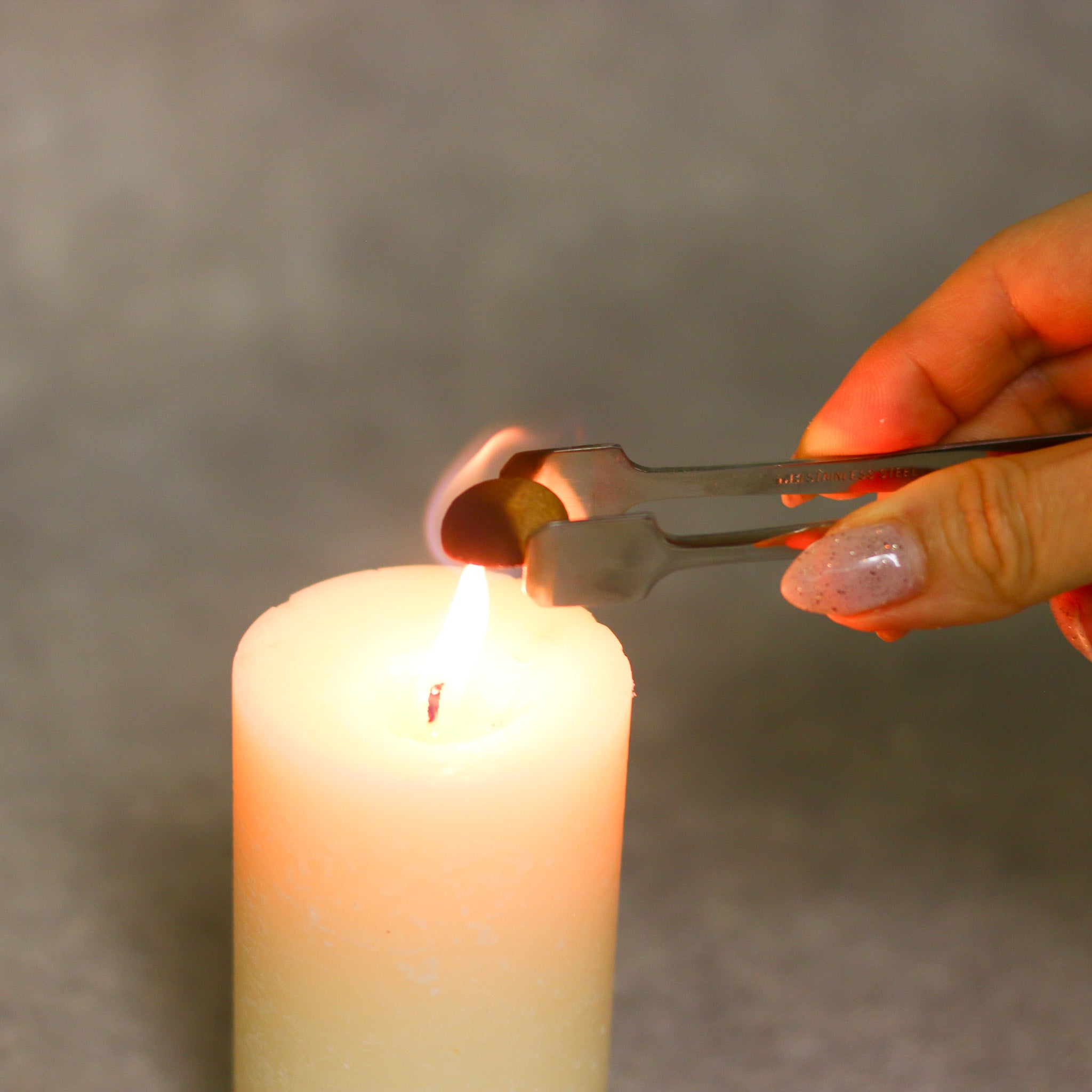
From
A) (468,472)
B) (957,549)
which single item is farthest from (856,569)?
(468,472)

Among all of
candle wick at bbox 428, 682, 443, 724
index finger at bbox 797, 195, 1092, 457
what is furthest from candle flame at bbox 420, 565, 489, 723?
index finger at bbox 797, 195, 1092, 457

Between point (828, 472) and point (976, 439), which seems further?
point (976, 439)

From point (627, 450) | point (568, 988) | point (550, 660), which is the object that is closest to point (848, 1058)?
point (568, 988)

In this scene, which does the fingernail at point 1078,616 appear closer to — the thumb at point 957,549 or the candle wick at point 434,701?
the thumb at point 957,549

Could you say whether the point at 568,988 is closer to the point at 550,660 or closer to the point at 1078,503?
the point at 550,660

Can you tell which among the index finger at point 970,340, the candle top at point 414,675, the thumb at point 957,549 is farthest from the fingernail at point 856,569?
the index finger at point 970,340

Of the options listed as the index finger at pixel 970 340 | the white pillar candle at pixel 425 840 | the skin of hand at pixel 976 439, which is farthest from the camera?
the index finger at pixel 970 340

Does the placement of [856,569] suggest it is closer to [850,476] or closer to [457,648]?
[850,476]
